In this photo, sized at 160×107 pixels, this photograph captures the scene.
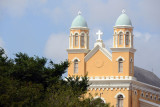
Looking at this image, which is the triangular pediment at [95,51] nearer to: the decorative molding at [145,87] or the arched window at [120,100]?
the decorative molding at [145,87]

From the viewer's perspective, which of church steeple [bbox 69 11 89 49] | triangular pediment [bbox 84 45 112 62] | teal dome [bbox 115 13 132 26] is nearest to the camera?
teal dome [bbox 115 13 132 26]

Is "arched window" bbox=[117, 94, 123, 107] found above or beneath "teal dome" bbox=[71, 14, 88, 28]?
beneath

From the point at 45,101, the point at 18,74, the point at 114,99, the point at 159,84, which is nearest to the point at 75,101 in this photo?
the point at 45,101

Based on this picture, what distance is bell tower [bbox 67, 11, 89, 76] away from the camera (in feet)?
304

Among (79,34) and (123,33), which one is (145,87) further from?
(79,34)

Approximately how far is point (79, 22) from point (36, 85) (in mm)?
26483

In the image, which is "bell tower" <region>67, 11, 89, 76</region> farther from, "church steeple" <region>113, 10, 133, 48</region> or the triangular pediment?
"church steeple" <region>113, 10, 133, 48</region>

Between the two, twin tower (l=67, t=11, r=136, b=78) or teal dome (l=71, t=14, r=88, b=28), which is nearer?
twin tower (l=67, t=11, r=136, b=78)

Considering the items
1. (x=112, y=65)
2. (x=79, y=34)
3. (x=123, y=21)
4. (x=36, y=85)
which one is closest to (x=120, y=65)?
(x=112, y=65)

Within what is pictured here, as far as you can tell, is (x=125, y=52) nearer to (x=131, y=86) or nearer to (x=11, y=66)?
(x=131, y=86)

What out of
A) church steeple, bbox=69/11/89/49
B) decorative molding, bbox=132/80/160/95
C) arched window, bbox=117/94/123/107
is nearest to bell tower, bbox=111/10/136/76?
decorative molding, bbox=132/80/160/95

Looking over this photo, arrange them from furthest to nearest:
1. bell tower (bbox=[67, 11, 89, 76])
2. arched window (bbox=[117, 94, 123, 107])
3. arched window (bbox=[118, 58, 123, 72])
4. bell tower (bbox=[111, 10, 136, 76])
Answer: bell tower (bbox=[67, 11, 89, 76]), arched window (bbox=[118, 58, 123, 72]), bell tower (bbox=[111, 10, 136, 76]), arched window (bbox=[117, 94, 123, 107])

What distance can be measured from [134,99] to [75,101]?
93.6ft

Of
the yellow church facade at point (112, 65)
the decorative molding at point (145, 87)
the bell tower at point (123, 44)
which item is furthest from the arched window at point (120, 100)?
the bell tower at point (123, 44)
